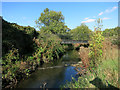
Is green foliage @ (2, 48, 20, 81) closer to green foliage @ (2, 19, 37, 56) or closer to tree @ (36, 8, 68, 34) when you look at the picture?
green foliage @ (2, 19, 37, 56)

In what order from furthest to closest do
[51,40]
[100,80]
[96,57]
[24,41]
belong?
[51,40] → [24,41] → [96,57] → [100,80]

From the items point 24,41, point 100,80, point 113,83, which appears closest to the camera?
point 113,83

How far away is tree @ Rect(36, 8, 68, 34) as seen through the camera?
2991cm

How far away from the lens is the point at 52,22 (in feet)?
102

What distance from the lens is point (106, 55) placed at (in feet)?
16.2

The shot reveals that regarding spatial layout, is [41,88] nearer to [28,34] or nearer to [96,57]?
[96,57]

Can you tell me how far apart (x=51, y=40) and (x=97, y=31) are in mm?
7289

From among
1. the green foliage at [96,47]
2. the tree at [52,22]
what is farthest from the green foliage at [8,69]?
the tree at [52,22]

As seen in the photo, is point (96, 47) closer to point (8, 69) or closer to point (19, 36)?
point (8, 69)

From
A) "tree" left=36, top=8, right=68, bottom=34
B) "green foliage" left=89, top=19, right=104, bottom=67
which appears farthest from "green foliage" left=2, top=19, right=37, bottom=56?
"tree" left=36, top=8, right=68, bottom=34

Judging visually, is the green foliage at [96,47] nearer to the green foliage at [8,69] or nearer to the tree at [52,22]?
the green foliage at [8,69]

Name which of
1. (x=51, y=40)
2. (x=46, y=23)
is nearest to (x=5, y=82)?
(x=51, y=40)

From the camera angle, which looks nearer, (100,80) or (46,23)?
(100,80)

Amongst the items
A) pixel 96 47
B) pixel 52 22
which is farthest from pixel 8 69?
pixel 52 22
